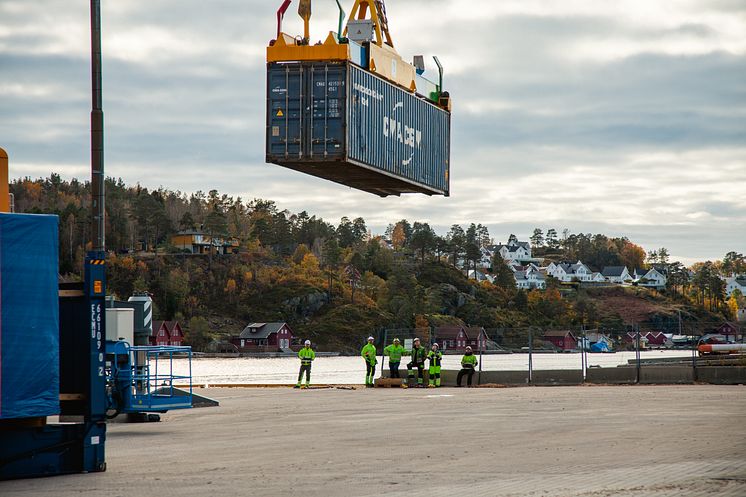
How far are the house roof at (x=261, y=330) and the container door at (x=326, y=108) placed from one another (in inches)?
4562

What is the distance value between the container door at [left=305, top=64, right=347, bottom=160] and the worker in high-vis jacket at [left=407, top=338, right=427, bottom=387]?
298 inches

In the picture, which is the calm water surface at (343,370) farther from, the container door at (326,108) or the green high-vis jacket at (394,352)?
the container door at (326,108)

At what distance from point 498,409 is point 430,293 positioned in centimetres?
16186

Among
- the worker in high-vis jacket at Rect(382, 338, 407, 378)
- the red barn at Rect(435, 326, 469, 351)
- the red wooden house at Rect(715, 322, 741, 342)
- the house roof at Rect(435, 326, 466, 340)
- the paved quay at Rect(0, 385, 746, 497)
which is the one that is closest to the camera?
the paved quay at Rect(0, 385, 746, 497)

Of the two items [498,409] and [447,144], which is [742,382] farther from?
[447,144]

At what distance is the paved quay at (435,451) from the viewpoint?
12.4 meters

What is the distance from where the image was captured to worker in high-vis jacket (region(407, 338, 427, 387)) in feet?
118

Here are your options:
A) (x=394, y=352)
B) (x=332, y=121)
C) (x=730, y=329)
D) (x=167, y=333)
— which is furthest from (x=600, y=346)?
(x=167, y=333)

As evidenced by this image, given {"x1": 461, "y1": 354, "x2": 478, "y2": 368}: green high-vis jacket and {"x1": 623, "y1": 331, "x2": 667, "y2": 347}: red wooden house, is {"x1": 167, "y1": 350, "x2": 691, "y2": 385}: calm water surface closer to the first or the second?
{"x1": 623, "y1": 331, "x2": 667, "y2": 347}: red wooden house

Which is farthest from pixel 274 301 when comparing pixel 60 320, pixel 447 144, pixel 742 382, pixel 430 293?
pixel 60 320

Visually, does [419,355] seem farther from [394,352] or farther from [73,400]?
[73,400]

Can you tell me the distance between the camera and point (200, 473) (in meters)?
14.0

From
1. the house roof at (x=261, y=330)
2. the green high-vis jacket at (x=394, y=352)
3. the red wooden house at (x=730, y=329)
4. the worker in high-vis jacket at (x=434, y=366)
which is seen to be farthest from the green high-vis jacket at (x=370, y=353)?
the house roof at (x=261, y=330)

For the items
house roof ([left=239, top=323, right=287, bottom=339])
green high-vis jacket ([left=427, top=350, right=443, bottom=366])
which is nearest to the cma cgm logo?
green high-vis jacket ([left=427, top=350, right=443, bottom=366])
